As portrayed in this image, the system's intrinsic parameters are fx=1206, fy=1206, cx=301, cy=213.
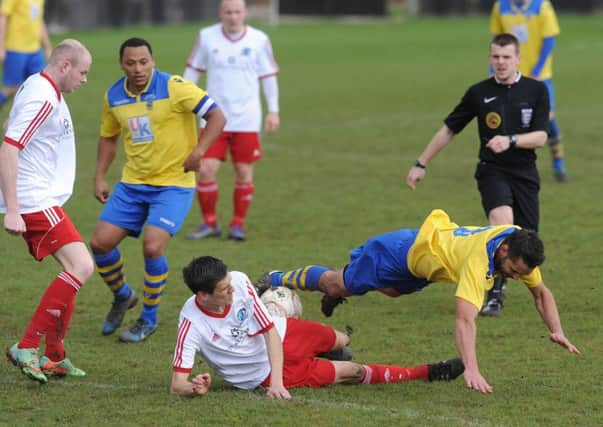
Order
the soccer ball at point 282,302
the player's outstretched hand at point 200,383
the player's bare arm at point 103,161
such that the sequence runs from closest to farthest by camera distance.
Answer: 1. the player's outstretched hand at point 200,383
2. the soccer ball at point 282,302
3. the player's bare arm at point 103,161

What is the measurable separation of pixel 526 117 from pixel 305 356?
290 cm

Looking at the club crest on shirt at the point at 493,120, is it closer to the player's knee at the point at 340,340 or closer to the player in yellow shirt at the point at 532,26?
the player's knee at the point at 340,340

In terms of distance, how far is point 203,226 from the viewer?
474 inches

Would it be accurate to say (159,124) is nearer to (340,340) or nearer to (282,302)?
(282,302)

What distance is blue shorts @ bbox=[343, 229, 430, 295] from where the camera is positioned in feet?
24.8

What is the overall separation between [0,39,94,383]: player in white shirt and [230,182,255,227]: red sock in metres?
4.64

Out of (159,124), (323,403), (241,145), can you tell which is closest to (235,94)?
(241,145)

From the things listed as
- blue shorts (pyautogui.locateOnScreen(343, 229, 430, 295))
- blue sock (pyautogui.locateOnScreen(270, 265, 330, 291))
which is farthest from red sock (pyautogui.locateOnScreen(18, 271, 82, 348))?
blue shorts (pyautogui.locateOnScreen(343, 229, 430, 295))

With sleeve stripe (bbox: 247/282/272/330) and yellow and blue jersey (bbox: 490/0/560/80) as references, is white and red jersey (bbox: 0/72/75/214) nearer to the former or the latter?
sleeve stripe (bbox: 247/282/272/330)

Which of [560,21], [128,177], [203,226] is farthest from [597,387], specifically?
[560,21]

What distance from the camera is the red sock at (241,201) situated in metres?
11.9

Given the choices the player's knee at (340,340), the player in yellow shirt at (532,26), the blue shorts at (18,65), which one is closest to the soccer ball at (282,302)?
the player's knee at (340,340)

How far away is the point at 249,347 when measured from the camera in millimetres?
6824

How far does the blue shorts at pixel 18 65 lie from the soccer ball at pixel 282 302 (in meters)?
10.6
